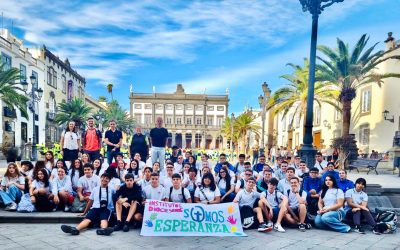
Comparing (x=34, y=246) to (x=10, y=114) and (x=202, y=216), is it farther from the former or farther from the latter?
(x=10, y=114)

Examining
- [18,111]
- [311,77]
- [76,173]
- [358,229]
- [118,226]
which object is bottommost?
[358,229]

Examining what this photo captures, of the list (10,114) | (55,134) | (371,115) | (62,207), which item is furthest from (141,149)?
Result: (55,134)

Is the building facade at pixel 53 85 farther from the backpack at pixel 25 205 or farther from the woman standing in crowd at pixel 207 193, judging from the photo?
the woman standing in crowd at pixel 207 193

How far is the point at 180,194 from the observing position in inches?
255

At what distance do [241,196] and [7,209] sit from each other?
539 cm

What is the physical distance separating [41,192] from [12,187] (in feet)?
2.63

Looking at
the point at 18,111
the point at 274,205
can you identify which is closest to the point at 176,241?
the point at 274,205

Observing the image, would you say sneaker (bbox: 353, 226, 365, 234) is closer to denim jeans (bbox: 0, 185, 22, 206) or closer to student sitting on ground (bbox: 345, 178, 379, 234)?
student sitting on ground (bbox: 345, 178, 379, 234)

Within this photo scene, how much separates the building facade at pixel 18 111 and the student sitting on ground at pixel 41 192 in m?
19.9

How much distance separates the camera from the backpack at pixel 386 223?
237 inches

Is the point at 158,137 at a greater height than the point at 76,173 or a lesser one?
greater

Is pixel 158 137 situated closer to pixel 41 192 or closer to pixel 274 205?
pixel 41 192

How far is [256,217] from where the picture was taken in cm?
626

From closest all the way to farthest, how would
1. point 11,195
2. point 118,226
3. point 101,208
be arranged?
point 118,226, point 101,208, point 11,195
